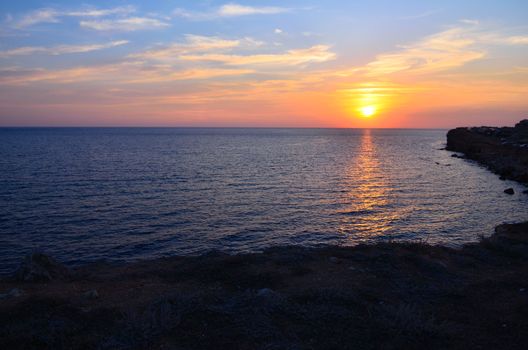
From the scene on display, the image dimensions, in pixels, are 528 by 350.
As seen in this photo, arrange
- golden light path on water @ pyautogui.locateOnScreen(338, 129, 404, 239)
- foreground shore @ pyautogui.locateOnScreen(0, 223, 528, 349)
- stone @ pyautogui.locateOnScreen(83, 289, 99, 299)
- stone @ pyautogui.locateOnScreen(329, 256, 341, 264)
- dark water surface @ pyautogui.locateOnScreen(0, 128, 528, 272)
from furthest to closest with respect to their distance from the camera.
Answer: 1. golden light path on water @ pyautogui.locateOnScreen(338, 129, 404, 239)
2. dark water surface @ pyautogui.locateOnScreen(0, 128, 528, 272)
3. stone @ pyautogui.locateOnScreen(329, 256, 341, 264)
4. stone @ pyautogui.locateOnScreen(83, 289, 99, 299)
5. foreground shore @ pyautogui.locateOnScreen(0, 223, 528, 349)

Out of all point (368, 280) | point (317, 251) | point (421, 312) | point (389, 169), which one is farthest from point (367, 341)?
point (389, 169)

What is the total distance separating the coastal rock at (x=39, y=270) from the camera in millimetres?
17672

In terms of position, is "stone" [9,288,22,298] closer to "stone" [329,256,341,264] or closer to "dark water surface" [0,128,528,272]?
"dark water surface" [0,128,528,272]

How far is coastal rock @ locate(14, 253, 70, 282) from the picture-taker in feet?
58.0

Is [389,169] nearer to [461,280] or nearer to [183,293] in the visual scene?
[461,280]

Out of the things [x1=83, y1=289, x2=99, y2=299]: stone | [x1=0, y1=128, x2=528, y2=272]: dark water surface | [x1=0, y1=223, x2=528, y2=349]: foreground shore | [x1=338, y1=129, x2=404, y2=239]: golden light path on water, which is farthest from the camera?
[x1=338, y1=129, x2=404, y2=239]: golden light path on water

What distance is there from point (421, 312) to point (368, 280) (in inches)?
143

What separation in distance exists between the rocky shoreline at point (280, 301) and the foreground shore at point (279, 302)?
0.14 feet

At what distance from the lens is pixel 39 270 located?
17828 mm

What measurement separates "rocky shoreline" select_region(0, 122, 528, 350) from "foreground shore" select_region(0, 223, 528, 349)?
0.04 meters

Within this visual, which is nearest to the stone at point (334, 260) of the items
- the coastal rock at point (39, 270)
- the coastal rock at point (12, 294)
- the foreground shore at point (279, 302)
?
the foreground shore at point (279, 302)

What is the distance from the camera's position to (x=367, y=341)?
37.2 feet

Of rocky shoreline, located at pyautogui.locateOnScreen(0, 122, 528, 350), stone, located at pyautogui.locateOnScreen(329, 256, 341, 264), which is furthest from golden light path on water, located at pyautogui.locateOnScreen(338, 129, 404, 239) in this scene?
stone, located at pyautogui.locateOnScreen(329, 256, 341, 264)

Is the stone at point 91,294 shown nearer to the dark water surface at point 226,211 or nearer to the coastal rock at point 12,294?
the coastal rock at point 12,294
